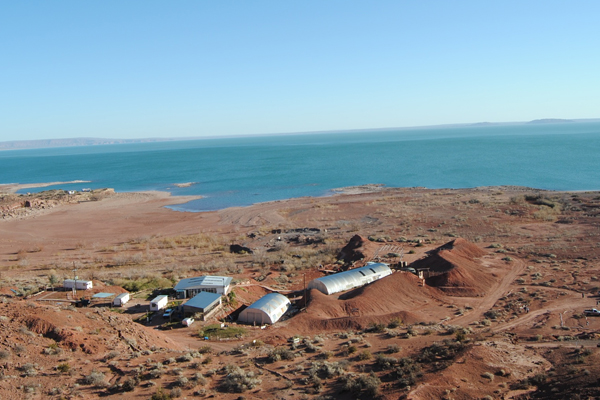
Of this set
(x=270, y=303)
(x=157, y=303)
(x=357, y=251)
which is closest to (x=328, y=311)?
(x=270, y=303)

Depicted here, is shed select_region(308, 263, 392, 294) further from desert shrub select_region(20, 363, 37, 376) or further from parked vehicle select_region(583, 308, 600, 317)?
desert shrub select_region(20, 363, 37, 376)

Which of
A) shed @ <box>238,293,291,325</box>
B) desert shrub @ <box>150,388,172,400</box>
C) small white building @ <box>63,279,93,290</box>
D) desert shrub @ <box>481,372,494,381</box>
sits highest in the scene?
desert shrub @ <box>150,388,172,400</box>

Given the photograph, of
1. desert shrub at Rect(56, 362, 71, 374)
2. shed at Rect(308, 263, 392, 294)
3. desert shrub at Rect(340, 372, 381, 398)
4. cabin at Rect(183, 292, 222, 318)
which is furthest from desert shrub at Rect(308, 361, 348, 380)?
shed at Rect(308, 263, 392, 294)

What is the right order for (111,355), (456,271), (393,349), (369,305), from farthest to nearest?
(456,271) → (369,305) → (393,349) → (111,355)

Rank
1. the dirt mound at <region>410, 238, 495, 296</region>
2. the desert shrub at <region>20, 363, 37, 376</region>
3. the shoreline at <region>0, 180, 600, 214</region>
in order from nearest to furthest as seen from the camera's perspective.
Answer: the desert shrub at <region>20, 363, 37, 376</region>, the dirt mound at <region>410, 238, 495, 296</region>, the shoreline at <region>0, 180, 600, 214</region>

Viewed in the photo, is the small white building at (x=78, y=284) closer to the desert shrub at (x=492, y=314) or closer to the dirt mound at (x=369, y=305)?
the dirt mound at (x=369, y=305)

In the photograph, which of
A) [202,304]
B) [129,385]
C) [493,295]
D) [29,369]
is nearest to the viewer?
[129,385]

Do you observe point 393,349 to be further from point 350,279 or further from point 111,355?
point 350,279
